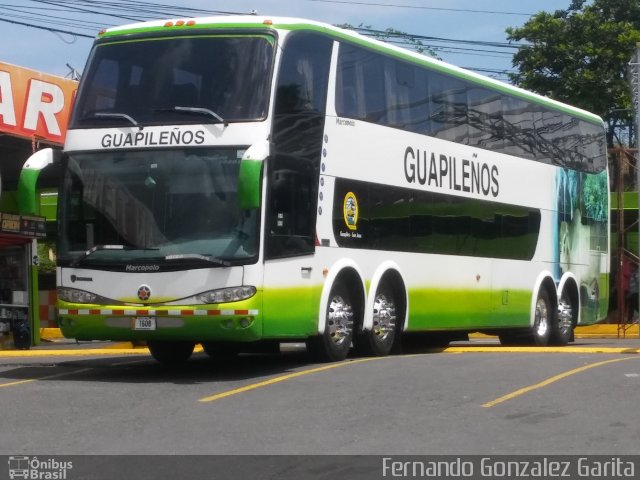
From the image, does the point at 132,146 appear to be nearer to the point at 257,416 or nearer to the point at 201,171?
the point at 201,171

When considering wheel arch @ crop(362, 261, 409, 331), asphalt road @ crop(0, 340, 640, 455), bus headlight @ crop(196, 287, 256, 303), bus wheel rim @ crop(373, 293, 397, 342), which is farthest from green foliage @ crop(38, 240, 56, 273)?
bus headlight @ crop(196, 287, 256, 303)

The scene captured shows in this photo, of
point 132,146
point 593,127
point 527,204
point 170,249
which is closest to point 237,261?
point 170,249

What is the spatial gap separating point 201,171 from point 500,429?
5300 millimetres

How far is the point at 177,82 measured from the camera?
579 inches

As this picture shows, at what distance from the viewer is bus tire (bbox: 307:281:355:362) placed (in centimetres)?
1569

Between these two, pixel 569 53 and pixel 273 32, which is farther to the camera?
pixel 569 53

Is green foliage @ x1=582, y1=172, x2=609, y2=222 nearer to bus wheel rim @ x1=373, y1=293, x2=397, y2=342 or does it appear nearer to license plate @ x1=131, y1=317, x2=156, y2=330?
bus wheel rim @ x1=373, y1=293, x2=397, y2=342

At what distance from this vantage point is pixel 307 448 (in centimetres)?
971

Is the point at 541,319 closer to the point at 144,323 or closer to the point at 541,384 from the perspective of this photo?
the point at 541,384

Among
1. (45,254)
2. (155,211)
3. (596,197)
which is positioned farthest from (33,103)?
(45,254)

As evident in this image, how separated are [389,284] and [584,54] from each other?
32.2 metres

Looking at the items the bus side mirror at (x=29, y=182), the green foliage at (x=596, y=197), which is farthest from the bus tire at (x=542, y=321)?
the bus side mirror at (x=29, y=182)
